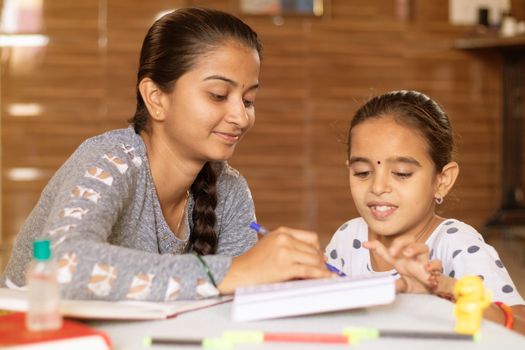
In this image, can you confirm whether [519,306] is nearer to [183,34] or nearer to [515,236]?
[183,34]

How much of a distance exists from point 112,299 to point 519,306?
677 mm

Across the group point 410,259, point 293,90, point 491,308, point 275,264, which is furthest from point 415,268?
point 293,90

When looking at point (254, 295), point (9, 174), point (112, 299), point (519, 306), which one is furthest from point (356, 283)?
point (9, 174)

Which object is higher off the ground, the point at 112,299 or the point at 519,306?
the point at 112,299

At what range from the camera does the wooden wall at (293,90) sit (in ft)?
15.1

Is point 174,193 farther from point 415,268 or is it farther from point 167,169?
point 415,268

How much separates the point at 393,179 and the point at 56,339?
903 mm

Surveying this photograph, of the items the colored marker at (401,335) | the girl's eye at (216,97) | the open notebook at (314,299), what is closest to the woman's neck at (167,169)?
the girl's eye at (216,97)

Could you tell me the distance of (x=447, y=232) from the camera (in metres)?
1.46

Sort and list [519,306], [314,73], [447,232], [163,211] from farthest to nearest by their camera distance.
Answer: [314,73], [163,211], [447,232], [519,306]

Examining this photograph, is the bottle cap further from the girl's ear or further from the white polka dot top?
the girl's ear

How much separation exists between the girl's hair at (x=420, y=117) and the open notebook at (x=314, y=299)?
2.33 feet

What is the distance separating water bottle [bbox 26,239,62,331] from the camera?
0.81m

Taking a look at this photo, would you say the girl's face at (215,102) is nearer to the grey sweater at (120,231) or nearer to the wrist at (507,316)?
the grey sweater at (120,231)
